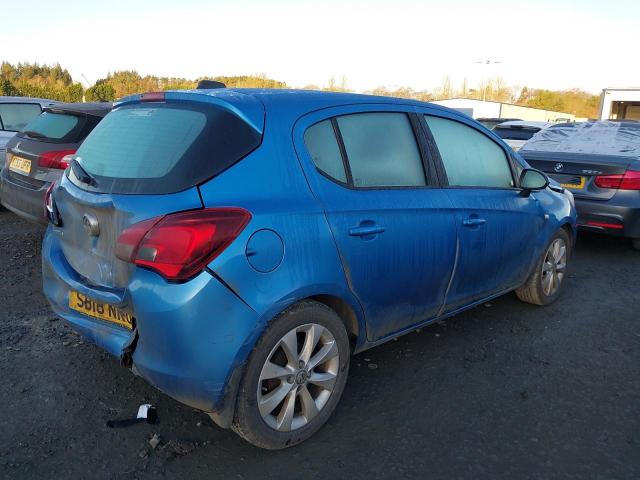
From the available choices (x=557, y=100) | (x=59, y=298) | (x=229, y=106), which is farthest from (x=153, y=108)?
(x=557, y=100)

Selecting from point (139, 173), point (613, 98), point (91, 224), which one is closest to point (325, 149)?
point (139, 173)

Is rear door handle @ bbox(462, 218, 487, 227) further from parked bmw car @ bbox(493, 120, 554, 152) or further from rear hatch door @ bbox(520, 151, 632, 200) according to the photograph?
parked bmw car @ bbox(493, 120, 554, 152)

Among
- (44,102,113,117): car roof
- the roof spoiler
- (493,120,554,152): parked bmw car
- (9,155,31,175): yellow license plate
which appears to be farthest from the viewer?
(493,120,554,152): parked bmw car

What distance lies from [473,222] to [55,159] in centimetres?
415

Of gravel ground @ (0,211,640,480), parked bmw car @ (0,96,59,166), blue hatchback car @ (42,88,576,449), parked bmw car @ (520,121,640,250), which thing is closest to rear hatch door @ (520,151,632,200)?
parked bmw car @ (520,121,640,250)

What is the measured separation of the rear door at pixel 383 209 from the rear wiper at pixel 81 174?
3.46 ft

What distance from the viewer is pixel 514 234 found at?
3988 mm

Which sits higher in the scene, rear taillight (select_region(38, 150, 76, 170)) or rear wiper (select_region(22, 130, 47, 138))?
rear wiper (select_region(22, 130, 47, 138))

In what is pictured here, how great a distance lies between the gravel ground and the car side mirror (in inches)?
42.5

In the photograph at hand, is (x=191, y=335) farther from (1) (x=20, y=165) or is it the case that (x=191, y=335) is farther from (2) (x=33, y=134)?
(2) (x=33, y=134)

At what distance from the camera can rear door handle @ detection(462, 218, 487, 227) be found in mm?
3447

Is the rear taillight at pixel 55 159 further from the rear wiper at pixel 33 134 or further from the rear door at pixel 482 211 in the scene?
the rear door at pixel 482 211

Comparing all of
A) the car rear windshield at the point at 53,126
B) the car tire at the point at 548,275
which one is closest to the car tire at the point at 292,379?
the car tire at the point at 548,275

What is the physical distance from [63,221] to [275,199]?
4.06 feet
